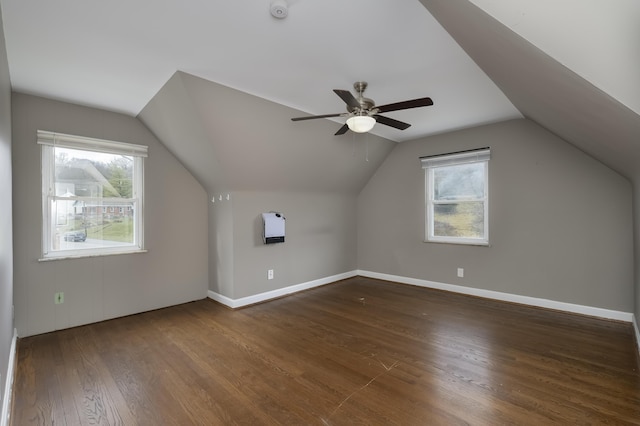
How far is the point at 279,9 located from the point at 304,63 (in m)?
0.65

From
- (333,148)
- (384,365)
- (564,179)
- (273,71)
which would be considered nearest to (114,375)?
(384,365)

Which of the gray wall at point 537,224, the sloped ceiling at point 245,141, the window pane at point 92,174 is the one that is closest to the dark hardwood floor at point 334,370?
the gray wall at point 537,224

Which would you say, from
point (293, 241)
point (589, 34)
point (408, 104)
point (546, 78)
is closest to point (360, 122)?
point (408, 104)

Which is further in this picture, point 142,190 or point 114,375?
point 142,190

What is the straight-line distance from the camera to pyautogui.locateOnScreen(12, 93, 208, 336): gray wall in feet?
9.23

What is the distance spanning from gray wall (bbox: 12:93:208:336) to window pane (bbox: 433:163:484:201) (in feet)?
11.5

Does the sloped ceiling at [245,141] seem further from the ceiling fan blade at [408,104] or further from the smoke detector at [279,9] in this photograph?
the ceiling fan blade at [408,104]

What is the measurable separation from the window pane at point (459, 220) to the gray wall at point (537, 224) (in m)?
0.18

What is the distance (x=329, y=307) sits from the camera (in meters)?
3.74

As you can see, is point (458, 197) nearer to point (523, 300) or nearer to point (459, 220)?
point (459, 220)

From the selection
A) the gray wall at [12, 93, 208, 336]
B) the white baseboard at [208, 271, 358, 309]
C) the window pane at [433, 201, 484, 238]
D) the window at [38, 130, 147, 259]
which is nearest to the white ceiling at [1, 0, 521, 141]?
the gray wall at [12, 93, 208, 336]

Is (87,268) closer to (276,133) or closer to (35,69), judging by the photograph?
(35,69)

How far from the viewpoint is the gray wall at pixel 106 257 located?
2.81m

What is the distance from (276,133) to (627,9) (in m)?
2.84
